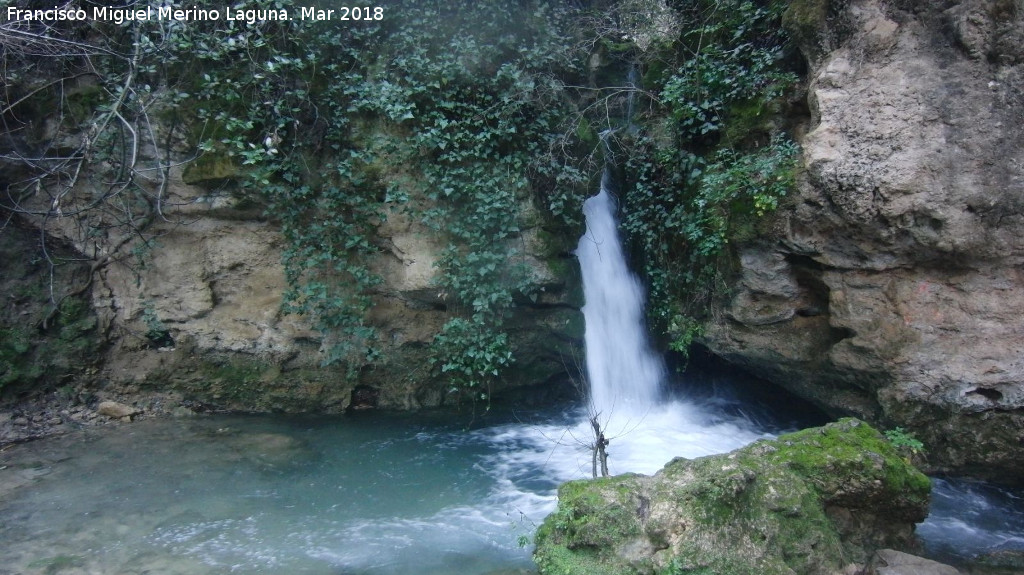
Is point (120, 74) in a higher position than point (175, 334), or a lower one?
higher

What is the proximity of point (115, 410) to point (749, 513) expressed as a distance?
6.34m

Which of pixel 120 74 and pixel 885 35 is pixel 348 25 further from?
pixel 885 35

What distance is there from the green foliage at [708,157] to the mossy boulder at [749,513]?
7.18ft

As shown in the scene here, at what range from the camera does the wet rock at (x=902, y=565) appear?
368 centimetres

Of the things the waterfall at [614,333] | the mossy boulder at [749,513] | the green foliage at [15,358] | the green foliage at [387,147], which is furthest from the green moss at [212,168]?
the mossy boulder at [749,513]

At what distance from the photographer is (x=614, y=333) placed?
739cm

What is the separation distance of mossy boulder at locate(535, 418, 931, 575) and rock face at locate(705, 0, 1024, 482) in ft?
3.79

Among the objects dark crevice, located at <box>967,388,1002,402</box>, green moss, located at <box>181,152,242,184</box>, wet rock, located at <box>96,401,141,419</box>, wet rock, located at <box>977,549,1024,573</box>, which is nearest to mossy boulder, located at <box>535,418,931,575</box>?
wet rock, located at <box>977,549,1024,573</box>

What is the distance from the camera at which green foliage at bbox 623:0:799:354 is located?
5.50 meters

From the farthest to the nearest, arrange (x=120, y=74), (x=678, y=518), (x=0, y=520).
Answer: (x=120, y=74) < (x=0, y=520) < (x=678, y=518)

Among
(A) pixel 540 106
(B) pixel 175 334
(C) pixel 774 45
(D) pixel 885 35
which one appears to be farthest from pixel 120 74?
(D) pixel 885 35

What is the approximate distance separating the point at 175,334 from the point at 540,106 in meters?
4.70

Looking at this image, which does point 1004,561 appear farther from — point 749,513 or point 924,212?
point 924,212

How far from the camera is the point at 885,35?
16.0ft
